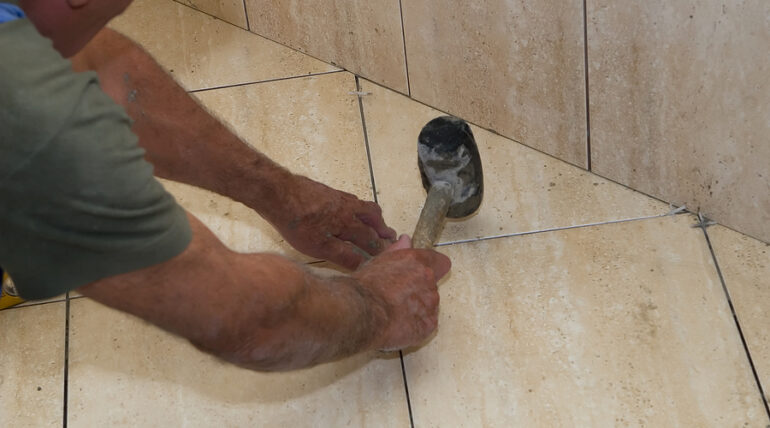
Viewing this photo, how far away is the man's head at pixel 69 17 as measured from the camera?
1046mm

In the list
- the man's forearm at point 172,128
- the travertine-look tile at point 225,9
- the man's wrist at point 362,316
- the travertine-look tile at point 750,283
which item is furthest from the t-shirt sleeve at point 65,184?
the travertine-look tile at point 225,9

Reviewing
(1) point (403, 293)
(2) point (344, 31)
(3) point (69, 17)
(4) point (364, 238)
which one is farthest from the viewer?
(2) point (344, 31)

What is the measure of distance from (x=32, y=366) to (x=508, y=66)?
3.59ft

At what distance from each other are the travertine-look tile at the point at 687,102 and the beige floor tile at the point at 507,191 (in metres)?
0.06

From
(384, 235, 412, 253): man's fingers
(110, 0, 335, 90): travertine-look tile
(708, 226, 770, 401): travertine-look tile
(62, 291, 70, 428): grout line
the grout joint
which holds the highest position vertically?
(384, 235, 412, 253): man's fingers

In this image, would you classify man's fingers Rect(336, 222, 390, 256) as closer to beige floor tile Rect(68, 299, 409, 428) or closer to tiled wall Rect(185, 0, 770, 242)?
beige floor tile Rect(68, 299, 409, 428)

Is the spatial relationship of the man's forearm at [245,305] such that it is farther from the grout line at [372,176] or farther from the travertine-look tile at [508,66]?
the travertine-look tile at [508,66]

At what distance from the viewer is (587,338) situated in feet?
5.10

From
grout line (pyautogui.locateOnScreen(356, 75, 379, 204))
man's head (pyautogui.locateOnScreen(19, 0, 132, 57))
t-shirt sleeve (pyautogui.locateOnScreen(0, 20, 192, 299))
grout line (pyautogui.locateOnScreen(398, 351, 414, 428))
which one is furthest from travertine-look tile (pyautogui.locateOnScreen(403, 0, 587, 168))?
t-shirt sleeve (pyautogui.locateOnScreen(0, 20, 192, 299))

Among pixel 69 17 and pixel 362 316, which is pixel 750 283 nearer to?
pixel 362 316

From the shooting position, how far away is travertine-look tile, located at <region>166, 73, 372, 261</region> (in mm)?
1845

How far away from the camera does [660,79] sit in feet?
5.12

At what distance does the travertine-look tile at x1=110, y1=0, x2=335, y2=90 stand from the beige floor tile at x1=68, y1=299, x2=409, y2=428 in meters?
0.78

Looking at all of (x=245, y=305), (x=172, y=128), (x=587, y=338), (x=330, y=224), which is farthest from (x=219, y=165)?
(x=587, y=338)
